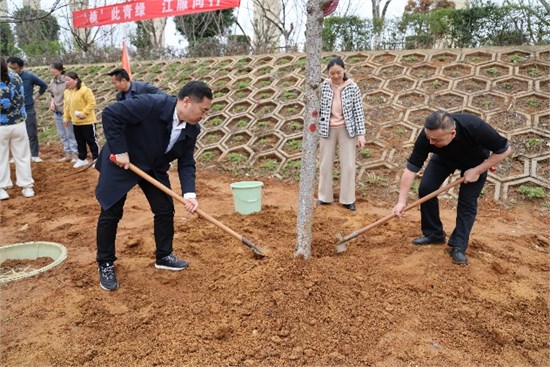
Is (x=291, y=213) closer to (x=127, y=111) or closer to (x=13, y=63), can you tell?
(x=127, y=111)

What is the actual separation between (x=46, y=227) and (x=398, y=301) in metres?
3.74

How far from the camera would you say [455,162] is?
10.9ft

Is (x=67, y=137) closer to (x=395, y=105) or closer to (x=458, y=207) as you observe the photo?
(x=395, y=105)

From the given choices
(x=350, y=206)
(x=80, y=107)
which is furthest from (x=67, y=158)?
(x=350, y=206)

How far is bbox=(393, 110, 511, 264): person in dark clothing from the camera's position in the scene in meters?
2.91

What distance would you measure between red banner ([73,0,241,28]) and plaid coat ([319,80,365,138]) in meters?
5.73

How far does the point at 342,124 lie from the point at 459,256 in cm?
198

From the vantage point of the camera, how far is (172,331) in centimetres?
239

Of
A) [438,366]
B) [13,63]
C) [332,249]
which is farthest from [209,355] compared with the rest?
[13,63]

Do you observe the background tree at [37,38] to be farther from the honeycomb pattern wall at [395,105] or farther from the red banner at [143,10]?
the honeycomb pattern wall at [395,105]

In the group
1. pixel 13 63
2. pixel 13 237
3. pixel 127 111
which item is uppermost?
pixel 13 63

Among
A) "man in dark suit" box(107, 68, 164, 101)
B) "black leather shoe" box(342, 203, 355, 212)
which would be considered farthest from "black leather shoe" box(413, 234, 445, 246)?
"man in dark suit" box(107, 68, 164, 101)

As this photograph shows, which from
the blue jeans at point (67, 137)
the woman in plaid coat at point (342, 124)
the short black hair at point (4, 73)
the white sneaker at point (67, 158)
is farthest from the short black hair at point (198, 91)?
the white sneaker at point (67, 158)

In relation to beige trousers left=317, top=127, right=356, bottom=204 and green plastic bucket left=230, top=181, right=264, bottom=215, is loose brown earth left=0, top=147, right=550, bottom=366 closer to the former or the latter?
green plastic bucket left=230, top=181, right=264, bottom=215
